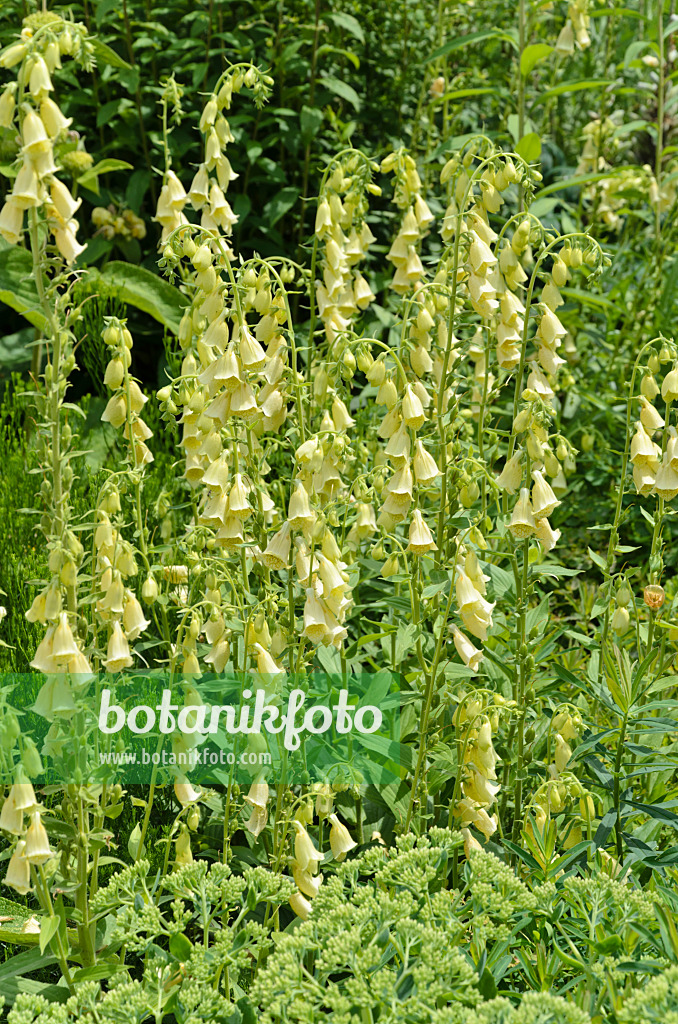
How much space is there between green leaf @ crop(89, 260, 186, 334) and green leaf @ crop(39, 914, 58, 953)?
10.5 ft

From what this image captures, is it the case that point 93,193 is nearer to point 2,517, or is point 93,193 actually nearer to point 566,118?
point 2,517

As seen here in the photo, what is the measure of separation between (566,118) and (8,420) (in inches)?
197

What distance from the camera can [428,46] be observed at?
5996 millimetres

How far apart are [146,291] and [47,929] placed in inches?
137

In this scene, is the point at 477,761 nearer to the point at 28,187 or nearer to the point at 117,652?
the point at 117,652

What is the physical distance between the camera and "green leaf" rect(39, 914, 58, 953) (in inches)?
71.8

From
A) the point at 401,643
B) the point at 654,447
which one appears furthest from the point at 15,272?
the point at 654,447

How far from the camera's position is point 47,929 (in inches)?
72.9

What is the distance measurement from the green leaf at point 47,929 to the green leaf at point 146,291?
321 centimetres

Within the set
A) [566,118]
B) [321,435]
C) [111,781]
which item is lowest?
[111,781]

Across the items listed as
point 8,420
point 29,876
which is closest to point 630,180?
point 8,420

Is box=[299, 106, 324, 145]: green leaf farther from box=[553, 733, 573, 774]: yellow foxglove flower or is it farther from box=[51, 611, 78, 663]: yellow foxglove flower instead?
box=[51, 611, 78, 663]: yellow foxglove flower

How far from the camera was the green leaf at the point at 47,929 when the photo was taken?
71.8 inches

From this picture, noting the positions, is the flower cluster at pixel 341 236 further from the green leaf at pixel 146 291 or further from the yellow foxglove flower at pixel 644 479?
the green leaf at pixel 146 291
